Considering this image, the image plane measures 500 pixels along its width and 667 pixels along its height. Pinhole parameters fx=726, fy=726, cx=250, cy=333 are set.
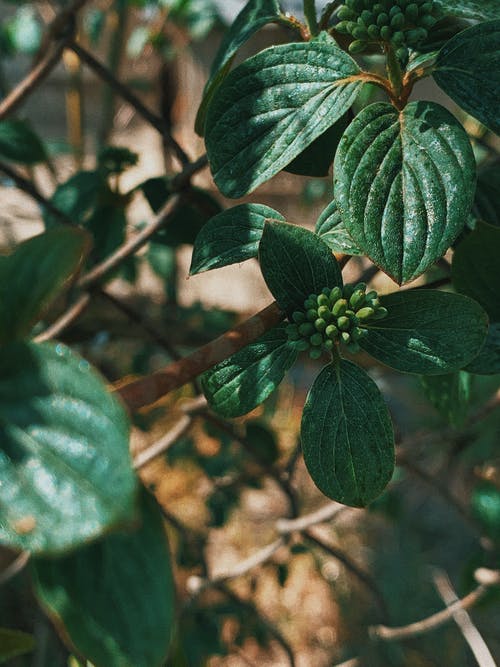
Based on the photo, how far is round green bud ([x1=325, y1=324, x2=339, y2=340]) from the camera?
12.6 inches

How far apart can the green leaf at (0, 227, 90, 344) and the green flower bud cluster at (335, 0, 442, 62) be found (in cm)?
17

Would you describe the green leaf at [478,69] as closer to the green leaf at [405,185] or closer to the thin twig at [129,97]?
the green leaf at [405,185]

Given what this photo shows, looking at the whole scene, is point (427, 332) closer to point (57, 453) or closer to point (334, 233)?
point (334, 233)

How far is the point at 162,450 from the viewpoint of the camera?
0.76 m

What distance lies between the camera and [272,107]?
351 mm

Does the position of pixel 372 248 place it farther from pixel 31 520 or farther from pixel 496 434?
pixel 496 434

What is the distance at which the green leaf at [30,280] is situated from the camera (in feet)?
0.89

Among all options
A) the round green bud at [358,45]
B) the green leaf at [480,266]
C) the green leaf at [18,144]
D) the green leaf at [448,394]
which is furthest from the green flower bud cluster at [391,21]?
the green leaf at [18,144]

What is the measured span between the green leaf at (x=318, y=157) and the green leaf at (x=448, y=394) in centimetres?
15

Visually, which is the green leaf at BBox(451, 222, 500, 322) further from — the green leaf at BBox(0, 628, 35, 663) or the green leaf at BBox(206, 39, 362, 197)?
the green leaf at BBox(0, 628, 35, 663)

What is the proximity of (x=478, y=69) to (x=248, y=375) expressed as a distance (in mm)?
176

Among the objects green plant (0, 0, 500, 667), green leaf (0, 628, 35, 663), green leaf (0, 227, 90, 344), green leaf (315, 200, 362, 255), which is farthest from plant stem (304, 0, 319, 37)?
green leaf (0, 628, 35, 663)

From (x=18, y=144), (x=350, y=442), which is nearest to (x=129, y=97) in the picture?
(x=18, y=144)

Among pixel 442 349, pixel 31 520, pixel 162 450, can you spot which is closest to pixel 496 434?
pixel 162 450
